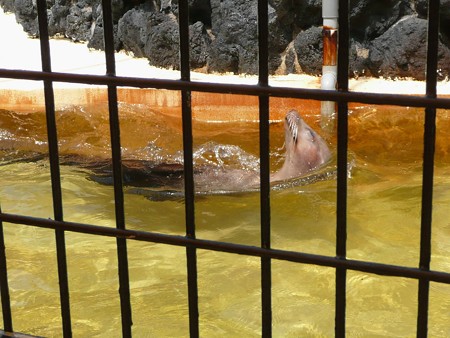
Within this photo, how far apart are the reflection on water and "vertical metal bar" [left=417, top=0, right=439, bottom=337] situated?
66.8 inches

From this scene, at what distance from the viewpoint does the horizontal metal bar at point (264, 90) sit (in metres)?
1.66

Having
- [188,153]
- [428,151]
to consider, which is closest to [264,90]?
[188,153]

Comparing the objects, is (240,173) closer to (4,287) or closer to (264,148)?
(4,287)

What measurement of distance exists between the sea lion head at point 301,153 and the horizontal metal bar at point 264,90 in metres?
4.07

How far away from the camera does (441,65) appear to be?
824 cm

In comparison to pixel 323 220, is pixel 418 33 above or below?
above

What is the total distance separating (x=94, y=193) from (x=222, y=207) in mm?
988

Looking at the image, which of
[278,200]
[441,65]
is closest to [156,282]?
[278,200]

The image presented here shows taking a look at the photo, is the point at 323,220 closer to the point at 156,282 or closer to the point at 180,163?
the point at 156,282

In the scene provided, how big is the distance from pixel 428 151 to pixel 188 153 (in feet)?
1.79

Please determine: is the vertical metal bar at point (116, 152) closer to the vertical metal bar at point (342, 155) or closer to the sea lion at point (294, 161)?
the vertical metal bar at point (342, 155)

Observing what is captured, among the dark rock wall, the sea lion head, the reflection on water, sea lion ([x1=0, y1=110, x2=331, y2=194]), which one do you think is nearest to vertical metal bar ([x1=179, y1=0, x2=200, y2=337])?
the reflection on water

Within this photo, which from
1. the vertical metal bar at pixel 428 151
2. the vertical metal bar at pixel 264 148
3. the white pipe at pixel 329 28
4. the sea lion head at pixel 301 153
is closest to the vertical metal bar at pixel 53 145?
the vertical metal bar at pixel 264 148

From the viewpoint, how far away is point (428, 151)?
1.66 metres
